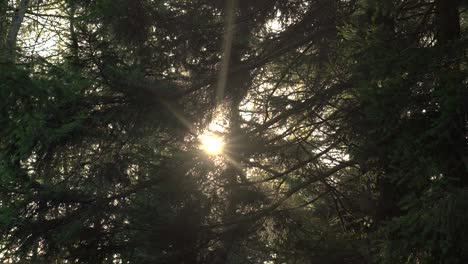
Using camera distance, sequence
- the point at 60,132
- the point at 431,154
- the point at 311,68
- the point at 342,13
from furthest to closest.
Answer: the point at 311,68 < the point at 342,13 < the point at 60,132 < the point at 431,154

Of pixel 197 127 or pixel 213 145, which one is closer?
pixel 213 145

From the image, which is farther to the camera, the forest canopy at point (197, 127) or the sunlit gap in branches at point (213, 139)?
the sunlit gap in branches at point (213, 139)

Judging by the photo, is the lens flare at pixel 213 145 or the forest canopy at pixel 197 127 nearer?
the forest canopy at pixel 197 127

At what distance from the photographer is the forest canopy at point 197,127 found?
5207mm

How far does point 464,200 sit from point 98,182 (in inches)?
250

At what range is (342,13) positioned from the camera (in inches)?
272

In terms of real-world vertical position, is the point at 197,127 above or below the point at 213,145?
above


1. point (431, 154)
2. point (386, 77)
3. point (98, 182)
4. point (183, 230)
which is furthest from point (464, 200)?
point (98, 182)

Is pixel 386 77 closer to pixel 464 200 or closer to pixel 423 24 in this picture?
pixel 464 200

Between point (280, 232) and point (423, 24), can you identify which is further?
point (280, 232)

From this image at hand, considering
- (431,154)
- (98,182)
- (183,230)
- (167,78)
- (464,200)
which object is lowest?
(464,200)

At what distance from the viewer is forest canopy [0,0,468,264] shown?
521 cm

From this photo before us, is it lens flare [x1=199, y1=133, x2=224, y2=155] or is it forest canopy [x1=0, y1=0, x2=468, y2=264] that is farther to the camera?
lens flare [x1=199, y1=133, x2=224, y2=155]

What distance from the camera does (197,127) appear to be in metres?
7.37
